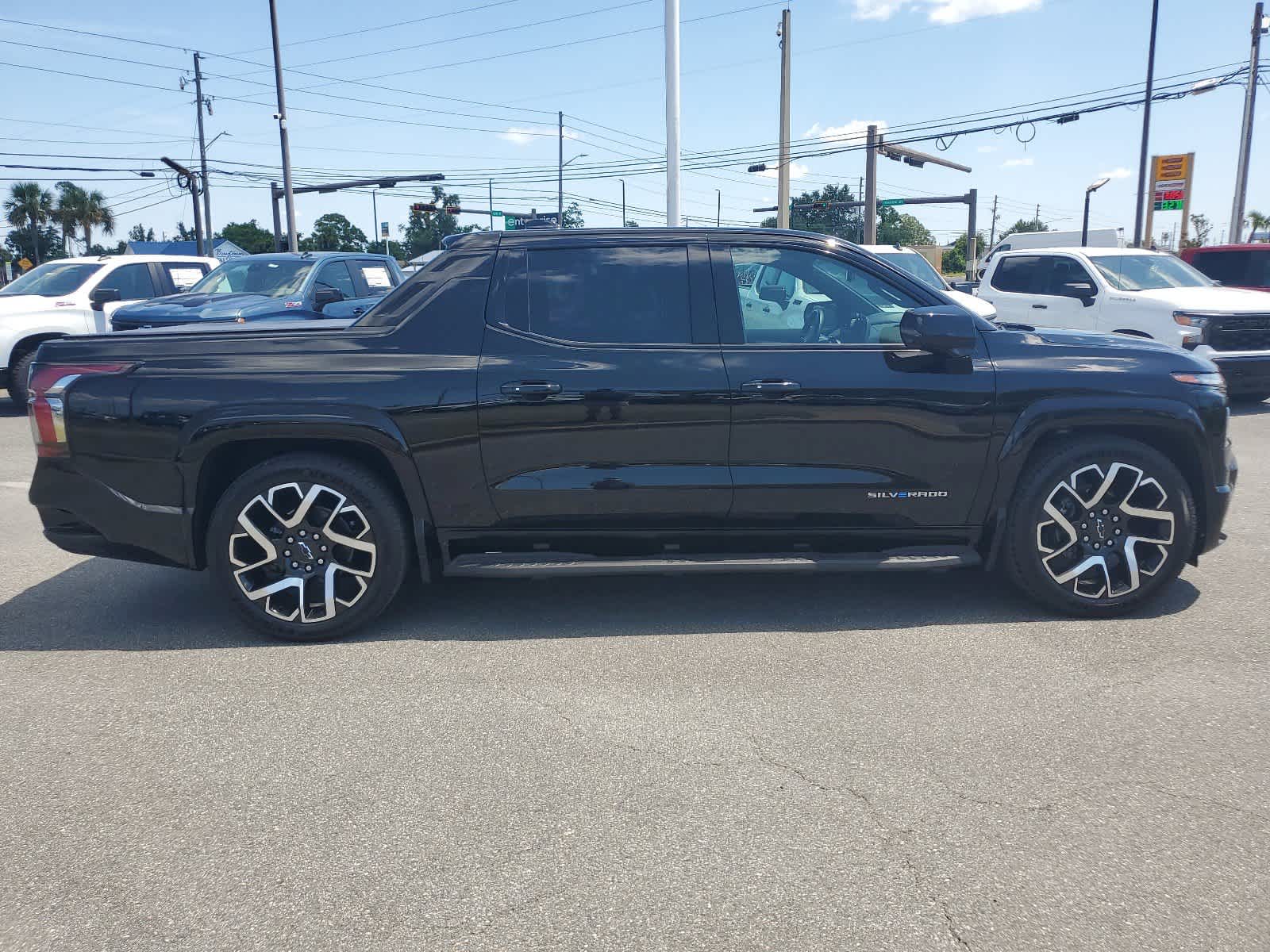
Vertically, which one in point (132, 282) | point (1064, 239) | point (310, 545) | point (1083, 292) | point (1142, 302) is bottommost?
point (310, 545)

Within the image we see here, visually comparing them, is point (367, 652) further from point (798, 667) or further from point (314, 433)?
point (798, 667)

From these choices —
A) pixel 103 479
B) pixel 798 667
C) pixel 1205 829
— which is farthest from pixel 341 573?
pixel 1205 829

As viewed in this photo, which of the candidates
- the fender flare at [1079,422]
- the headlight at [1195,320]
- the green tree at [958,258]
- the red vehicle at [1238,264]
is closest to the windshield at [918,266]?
the headlight at [1195,320]

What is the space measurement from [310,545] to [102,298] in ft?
31.9

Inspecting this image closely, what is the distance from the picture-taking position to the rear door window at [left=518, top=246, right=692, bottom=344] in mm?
4523

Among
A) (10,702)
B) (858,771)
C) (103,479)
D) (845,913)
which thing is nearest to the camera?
(845,913)

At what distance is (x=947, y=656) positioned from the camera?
167 inches

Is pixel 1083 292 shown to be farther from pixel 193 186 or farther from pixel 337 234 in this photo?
pixel 337 234

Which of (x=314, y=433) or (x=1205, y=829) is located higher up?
(x=314, y=433)

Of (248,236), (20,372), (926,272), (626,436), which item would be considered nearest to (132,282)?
(20,372)

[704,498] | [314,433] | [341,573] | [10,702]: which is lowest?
[10,702]

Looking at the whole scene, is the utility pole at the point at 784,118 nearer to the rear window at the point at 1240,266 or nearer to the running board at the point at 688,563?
the rear window at the point at 1240,266

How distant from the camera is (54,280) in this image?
13164 millimetres

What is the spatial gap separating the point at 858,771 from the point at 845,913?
768 mm
